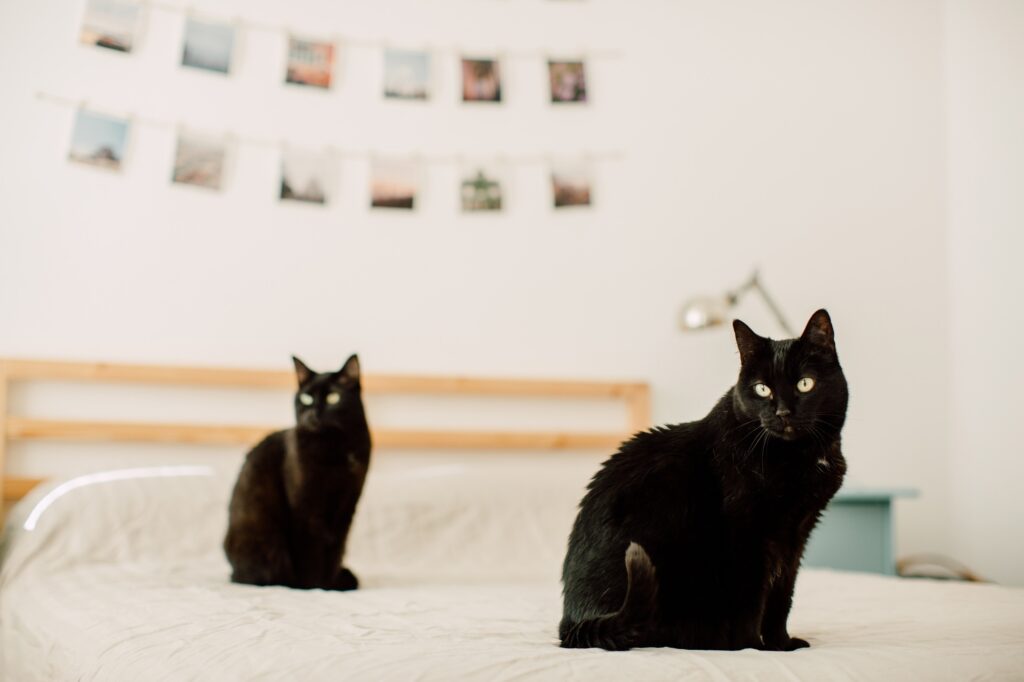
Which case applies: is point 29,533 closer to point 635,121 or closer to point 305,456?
point 305,456

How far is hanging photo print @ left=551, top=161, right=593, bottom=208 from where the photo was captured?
306 centimetres

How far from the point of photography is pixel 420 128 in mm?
3049

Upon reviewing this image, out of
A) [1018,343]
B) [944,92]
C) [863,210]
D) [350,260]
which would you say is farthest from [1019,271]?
[350,260]

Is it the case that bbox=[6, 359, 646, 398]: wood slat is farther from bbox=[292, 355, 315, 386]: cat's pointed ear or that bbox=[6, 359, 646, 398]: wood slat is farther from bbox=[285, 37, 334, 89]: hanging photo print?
bbox=[285, 37, 334, 89]: hanging photo print

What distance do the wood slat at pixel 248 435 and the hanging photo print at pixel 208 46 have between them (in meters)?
1.17

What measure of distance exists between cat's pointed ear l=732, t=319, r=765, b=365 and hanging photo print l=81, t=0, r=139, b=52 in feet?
7.73

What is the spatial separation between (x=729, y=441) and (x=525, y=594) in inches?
30.0

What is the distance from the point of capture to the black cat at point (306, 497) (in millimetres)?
1850

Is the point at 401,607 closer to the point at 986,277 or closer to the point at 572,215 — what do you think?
the point at 572,215

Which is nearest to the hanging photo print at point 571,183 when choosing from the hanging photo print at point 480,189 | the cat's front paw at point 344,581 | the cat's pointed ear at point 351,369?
the hanging photo print at point 480,189

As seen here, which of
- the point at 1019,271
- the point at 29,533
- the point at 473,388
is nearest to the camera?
the point at 29,533

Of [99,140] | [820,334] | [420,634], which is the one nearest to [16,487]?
[99,140]

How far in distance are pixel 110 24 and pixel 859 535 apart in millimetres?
2742

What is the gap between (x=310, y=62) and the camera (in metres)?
2.96
